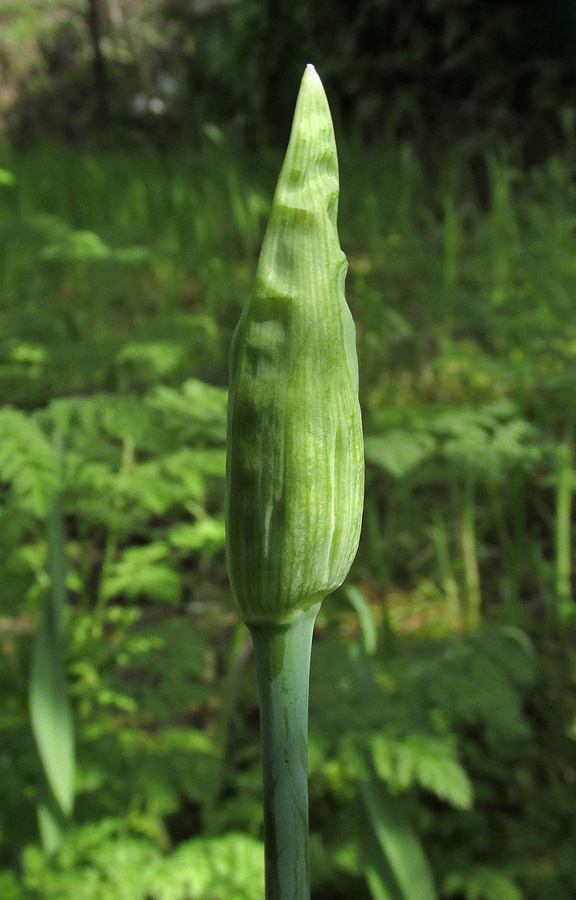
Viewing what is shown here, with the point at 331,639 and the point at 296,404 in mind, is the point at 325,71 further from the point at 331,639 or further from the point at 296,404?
the point at 296,404

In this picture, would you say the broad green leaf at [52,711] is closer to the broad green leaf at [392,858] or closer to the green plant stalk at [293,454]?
the broad green leaf at [392,858]

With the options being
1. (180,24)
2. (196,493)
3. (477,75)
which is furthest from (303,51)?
(196,493)

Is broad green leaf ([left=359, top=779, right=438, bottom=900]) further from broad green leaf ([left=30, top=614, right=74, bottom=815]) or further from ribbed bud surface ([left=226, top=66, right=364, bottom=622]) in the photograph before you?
ribbed bud surface ([left=226, top=66, right=364, bottom=622])

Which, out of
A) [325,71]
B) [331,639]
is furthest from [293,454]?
[325,71]

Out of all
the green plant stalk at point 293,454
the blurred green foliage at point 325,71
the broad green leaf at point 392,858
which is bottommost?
the broad green leaf at point 392,858

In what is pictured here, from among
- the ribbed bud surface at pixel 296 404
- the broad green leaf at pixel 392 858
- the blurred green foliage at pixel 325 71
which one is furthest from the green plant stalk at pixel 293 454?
the blurred green foliage at pixel 325 71

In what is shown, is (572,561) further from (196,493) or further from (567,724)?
(196,493)
